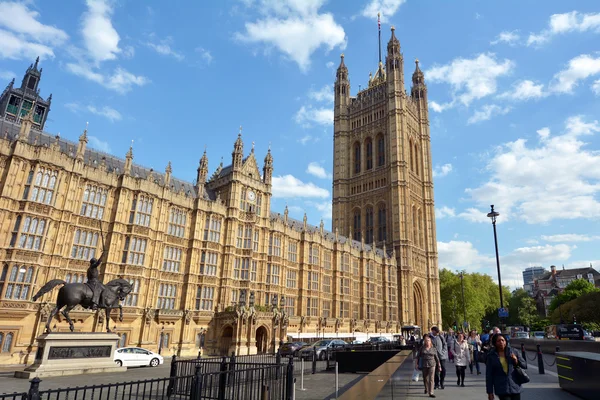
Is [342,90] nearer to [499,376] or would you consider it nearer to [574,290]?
[574,290]

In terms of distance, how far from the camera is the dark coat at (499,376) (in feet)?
24.5

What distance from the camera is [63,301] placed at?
61.2 feet

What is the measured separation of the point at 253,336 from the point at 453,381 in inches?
915

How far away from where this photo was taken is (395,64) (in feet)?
284

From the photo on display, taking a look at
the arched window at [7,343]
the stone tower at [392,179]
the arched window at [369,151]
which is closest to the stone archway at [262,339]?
the arched window at [7,343]

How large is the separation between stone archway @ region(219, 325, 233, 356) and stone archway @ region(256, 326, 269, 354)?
324cm

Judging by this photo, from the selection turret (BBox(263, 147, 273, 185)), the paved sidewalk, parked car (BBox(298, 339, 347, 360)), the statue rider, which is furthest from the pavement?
turret (BBox(263, 147, 273, 185))

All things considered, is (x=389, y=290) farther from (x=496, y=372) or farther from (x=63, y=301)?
(x=496, y=372)

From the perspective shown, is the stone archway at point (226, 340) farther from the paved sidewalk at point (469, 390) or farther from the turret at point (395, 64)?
the turret at point (395, 64)

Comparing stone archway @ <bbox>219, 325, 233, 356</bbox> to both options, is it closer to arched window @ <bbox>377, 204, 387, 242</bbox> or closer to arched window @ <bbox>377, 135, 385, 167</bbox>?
arched window @ <bbox>377, 204, 387, 242</bbox>

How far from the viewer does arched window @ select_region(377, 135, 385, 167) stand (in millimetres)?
84625

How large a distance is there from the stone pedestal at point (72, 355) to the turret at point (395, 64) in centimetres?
7952

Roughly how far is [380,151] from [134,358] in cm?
7117

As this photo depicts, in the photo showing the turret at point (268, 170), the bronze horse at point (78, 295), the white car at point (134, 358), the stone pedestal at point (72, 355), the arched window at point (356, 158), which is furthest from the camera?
the arched window at point (356, 158)
